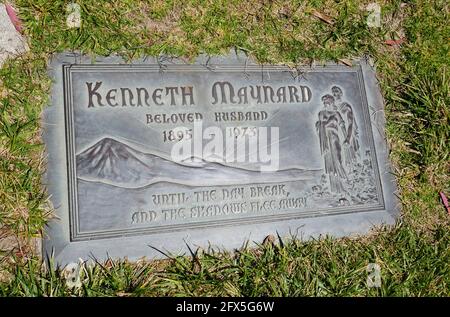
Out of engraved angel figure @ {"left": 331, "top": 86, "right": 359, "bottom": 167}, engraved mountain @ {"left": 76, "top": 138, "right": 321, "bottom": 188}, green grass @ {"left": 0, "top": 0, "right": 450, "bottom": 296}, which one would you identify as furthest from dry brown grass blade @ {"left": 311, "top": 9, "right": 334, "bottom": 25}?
engraved mountain @ {"left": 76, "top": 138, "right": 321, "bottom": 188}

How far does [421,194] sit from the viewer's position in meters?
2.74

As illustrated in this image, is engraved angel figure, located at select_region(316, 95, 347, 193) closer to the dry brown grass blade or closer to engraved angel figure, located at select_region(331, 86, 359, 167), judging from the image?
engraved angel figure, located at select_region(331, 86, 359, 167)

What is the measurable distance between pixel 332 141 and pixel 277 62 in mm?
531

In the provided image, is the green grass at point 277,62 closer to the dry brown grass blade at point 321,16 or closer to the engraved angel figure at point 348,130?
the dry brown grass blade at point 321,16

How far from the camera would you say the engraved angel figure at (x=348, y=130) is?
260 cm

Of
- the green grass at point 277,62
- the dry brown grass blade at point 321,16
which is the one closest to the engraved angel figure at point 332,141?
the green grass at point 277,62

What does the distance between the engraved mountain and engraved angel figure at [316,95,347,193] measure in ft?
1.19

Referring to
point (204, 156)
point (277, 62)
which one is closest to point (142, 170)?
point (204, 156)

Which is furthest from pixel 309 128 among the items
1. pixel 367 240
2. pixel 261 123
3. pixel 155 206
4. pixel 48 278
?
pixel 48 278

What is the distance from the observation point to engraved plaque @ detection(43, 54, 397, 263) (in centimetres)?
223
